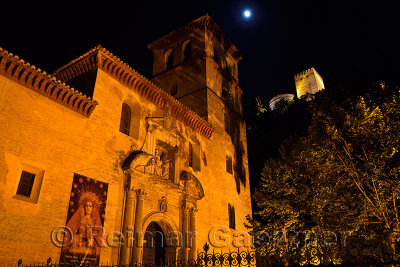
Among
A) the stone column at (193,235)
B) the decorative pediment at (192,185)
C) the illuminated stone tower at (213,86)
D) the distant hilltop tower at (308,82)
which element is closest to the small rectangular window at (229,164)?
the illuminated stone tower at (213,86)

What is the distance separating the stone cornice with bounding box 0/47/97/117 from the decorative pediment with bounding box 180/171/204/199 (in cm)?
586

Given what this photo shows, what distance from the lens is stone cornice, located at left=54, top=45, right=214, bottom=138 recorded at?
43.3 ft

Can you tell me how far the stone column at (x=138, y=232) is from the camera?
11.8 metres

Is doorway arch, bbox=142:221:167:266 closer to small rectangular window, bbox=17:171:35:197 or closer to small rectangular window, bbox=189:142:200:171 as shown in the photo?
small rectangular window, bbox=189:142:200:171

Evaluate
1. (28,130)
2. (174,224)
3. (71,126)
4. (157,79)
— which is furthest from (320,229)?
(157,79)

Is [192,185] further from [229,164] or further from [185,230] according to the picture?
[229,164]

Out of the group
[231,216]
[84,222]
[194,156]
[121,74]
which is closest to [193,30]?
[194,156]

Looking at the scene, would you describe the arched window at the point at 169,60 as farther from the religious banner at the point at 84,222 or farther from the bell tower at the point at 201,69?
the religious banner at the point at 84,222

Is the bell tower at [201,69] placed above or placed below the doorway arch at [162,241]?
above

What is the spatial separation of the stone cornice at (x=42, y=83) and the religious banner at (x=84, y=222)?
271 cm

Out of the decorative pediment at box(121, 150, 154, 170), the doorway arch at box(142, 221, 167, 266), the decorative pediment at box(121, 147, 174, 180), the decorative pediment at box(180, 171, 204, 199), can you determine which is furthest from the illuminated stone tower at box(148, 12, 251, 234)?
the decorative pediment at box(121, 150, 154, 170)

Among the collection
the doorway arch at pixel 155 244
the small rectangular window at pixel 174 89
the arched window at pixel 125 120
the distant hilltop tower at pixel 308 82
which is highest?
the distant hilltop tower at pixel 308 82

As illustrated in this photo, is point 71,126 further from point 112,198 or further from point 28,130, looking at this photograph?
point 112,198

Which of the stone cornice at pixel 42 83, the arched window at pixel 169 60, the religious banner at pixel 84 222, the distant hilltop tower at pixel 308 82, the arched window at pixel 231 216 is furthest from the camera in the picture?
the distant hilltop tower at pixel 308 82
